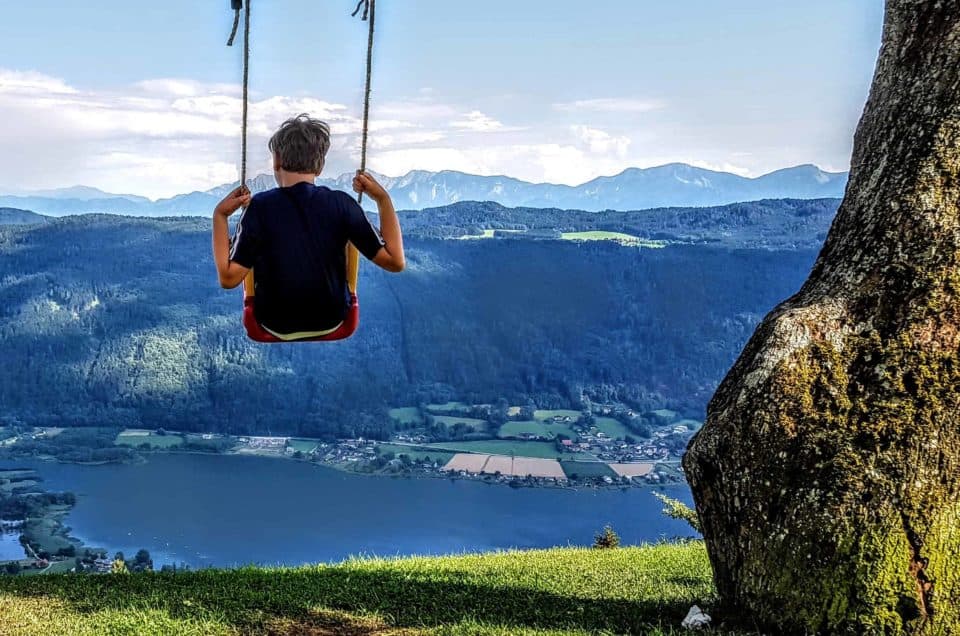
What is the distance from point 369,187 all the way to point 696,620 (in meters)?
2.56

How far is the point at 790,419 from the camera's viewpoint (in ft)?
14.6

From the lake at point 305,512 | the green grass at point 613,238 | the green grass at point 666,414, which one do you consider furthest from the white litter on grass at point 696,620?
the green grass at point 613,238

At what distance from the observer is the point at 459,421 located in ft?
273

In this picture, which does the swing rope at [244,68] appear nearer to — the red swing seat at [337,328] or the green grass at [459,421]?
the red swing seat at [337,328]

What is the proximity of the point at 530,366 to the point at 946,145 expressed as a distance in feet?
295

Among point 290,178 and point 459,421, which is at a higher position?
point 290,178

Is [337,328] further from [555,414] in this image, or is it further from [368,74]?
[555,414]

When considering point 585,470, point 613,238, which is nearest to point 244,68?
point 585,470

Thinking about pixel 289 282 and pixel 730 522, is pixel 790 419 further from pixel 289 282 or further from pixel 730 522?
pixel 289 282

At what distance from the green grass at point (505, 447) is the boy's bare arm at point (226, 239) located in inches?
2788

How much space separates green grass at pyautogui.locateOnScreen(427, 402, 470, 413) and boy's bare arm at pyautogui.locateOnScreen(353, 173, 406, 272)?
80774 millimetres

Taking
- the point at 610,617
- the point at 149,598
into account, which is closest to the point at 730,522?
the point at 610,617

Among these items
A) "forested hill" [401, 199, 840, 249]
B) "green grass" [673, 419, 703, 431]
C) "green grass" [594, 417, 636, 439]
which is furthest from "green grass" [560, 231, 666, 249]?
"green grass" [594, 417, 636, 439]

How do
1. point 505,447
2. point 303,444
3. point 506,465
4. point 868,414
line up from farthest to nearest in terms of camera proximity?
point 303,444, point 505,447, point 506,465, point 868,414
